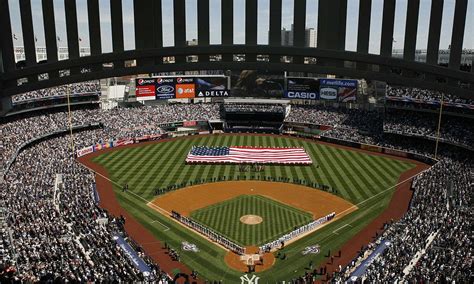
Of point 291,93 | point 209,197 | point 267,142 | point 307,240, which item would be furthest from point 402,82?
point 291,93

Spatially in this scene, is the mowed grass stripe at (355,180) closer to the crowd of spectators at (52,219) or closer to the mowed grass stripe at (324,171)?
the mowed grass stripe at (324,171)

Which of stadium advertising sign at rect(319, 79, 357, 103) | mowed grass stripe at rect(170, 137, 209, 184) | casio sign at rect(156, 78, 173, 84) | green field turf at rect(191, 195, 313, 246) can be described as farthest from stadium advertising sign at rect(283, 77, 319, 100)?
green field turf at rect(191, 195, 313, 246)

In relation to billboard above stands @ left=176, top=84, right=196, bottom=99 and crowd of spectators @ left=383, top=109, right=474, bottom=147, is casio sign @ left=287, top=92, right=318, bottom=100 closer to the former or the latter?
crowd of spectators @ left=383, top=109, right=474, bottom=147

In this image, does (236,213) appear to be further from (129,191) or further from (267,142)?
(267,142)

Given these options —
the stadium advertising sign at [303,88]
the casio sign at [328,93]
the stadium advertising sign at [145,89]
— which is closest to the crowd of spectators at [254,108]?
the stadium advertising sign at [303,88]

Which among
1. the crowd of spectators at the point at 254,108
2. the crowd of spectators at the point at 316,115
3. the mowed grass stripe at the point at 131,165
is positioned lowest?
the mowed grass stripe at the point at 131,165

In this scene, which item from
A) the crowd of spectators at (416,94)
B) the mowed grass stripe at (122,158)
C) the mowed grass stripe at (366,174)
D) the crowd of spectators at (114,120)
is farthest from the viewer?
the crowd of spectators at (416,94)
